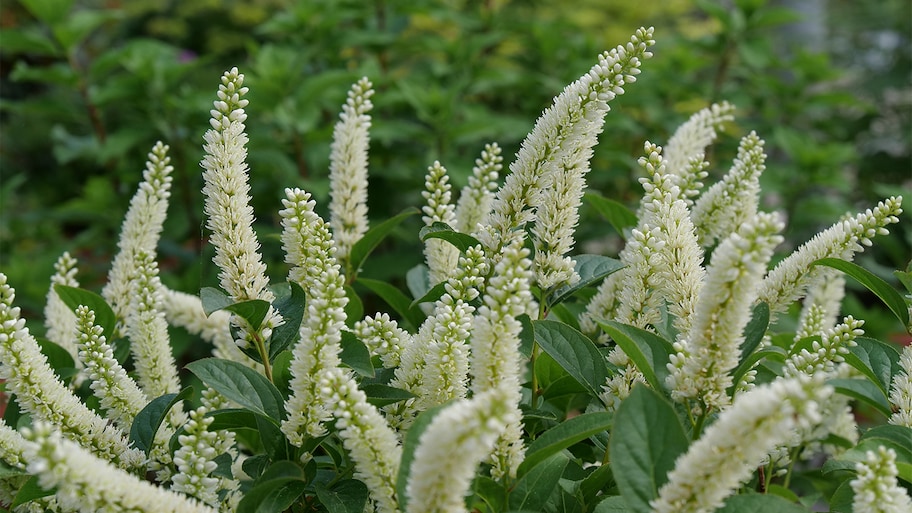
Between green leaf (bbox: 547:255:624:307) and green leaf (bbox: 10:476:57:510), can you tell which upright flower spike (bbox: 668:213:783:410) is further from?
green leaf (bbox: 10:476:57:510)

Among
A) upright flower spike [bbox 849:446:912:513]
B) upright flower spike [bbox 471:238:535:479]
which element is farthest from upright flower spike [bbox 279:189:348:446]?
upright flower spike [bbox 849:446:912:513]

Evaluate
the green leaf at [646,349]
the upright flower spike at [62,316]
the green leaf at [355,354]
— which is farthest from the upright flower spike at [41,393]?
the green leaf at [646,349]

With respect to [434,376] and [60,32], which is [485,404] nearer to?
[434,376]

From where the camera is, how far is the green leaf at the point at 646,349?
1.46 m

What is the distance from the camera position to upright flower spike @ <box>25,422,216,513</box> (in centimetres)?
111

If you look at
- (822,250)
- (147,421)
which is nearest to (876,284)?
(822,250)

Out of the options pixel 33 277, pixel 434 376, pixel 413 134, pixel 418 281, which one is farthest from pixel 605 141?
pixel 434 376

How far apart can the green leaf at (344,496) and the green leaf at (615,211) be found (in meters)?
1.03

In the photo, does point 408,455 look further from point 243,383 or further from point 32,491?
point 32,491

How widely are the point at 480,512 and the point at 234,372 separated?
0.55m

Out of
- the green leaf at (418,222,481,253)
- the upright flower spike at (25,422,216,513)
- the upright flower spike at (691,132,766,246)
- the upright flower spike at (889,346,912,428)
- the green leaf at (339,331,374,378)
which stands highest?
the upright flower spike at (691,132,766,246)

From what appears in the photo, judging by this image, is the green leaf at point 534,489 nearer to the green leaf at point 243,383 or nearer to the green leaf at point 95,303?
the green leaf at point 243,383

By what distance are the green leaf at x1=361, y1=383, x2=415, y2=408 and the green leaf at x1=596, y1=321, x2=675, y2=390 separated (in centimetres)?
36

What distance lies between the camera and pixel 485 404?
3.47 ft
